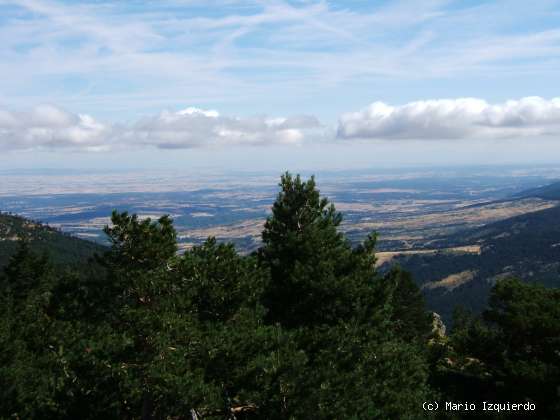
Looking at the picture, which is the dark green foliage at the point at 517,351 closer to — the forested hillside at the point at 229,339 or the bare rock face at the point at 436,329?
the forested hillside at the point at 229,339

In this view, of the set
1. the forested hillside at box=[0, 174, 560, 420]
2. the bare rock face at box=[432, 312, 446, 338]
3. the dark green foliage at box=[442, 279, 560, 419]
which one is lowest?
A: the bare rock face at box=[432, 312, 446, 338]

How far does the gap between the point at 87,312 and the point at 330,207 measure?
16530 mm

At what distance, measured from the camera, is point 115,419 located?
22828 mm

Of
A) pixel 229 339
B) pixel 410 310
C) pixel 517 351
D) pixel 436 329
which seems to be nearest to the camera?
pixel 229 339

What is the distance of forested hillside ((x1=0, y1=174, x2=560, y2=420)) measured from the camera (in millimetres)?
20984

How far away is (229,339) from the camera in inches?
866

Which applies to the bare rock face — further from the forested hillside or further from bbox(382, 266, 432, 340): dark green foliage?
the forested hillside

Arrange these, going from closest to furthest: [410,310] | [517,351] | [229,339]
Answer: [229,339], [517,351], [410,310]

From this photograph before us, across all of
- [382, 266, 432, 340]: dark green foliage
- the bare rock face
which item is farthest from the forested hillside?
the bare rock face

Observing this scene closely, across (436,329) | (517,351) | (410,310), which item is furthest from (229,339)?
(436,329)

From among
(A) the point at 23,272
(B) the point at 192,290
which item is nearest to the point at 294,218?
(B) the point at 192,290

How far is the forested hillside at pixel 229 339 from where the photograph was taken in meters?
21.0

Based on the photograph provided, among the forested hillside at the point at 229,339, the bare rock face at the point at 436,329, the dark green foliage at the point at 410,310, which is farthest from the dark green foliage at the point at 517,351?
the bare rock face at the point at 436,329

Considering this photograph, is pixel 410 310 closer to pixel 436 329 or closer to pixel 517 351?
pixel 436 329
